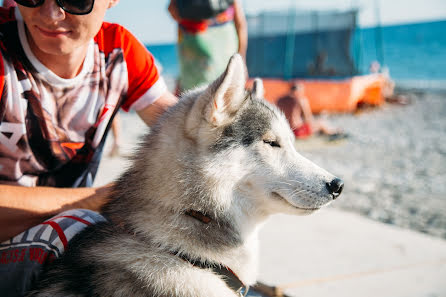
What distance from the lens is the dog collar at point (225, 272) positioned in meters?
1.69

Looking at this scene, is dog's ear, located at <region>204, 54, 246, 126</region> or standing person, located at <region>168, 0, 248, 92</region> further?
standing person, located at <region>168, 0, 248, 92</region>

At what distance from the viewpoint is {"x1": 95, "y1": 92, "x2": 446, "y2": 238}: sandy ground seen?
14.9ft

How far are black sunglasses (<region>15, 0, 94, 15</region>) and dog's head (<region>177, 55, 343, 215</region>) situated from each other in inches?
25.3

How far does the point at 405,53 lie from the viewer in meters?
51.8

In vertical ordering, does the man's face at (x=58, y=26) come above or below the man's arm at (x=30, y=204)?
above

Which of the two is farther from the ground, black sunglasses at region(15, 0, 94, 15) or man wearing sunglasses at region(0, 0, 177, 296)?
black sunglasses at region(15, 0, 94, 15)

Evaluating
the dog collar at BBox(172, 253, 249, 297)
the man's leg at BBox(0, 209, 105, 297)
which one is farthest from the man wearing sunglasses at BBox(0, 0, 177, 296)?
the dog collar at BBox(172, 253, 249, 297)

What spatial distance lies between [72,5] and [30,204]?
36.4 inches

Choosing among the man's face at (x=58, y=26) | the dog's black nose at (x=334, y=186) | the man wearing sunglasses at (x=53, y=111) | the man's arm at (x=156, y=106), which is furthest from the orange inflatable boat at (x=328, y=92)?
the dog's black nose at (x=334, y=186)

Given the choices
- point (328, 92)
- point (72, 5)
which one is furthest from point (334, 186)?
point (328, 92)

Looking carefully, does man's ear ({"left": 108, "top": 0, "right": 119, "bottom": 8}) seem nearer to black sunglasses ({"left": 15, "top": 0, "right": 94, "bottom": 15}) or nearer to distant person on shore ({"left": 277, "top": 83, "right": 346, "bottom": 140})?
black sunglasses ({"left": 15, "top": 0, "right": 94, "bottom": 15})

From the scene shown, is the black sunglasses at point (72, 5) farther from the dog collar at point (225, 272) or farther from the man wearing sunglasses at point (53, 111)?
the dog collar at point (225, 272)

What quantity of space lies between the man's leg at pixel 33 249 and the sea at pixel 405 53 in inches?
425

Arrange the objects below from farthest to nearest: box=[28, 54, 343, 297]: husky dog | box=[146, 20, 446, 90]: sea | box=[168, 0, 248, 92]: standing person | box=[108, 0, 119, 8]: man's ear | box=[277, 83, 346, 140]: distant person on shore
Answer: box=[146, 20, 446, 90]: sea < box=[277, 83, 346, 140]: distant person on shore < box=[168, 0, 248, 92]: standing person < box=[108, 0, 119, 8]: man's ear < box=[28, 54, 343, 297]: husky dog
